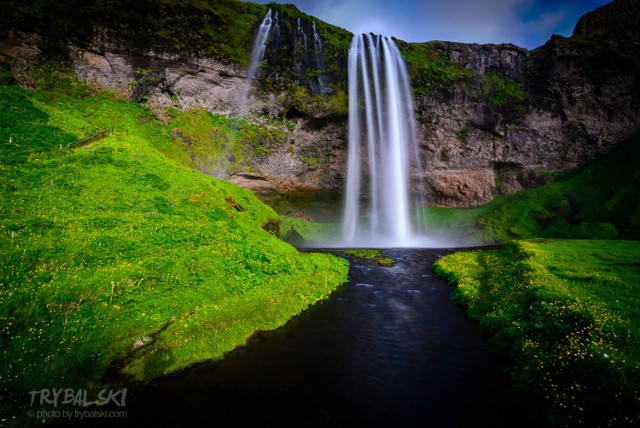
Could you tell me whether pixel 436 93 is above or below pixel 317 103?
above

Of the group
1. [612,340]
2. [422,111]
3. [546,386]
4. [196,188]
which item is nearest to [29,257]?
[196,188]

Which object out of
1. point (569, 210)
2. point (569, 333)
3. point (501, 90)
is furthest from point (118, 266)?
point (501, 90)

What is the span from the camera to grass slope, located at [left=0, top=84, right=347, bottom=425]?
756 centimetres

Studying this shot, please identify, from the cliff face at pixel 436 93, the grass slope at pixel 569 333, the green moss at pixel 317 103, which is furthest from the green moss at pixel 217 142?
the grass slope at pixel 569 333

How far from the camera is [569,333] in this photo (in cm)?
799

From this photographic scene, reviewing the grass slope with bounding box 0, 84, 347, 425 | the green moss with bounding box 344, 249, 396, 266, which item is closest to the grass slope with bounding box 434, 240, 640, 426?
the grass slope with bounding box 0, 84, 347, 425

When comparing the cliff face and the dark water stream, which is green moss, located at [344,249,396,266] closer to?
the dark water stream

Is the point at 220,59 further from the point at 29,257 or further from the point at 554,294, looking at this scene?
the point at 554,294

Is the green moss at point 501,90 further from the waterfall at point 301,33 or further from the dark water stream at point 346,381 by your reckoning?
the dark water stream at point 346,381

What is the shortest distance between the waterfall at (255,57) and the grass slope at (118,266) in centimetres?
2439

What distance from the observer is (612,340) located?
718 cm

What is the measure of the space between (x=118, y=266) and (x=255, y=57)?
43846mm

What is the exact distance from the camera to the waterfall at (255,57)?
149 feet

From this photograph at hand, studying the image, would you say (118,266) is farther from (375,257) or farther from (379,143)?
(379,143)
